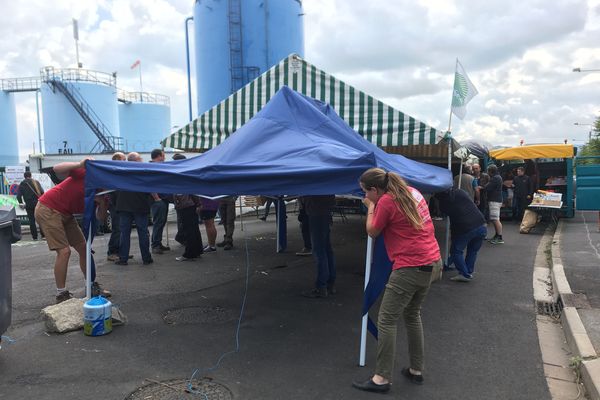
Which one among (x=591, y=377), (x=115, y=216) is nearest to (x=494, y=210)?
(x=591, y=377)

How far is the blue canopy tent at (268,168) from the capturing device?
13.6 ft

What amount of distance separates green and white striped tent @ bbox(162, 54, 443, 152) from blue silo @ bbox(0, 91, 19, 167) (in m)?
30.7

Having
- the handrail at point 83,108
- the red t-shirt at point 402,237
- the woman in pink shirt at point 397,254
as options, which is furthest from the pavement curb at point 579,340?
the handrail at point 83,108

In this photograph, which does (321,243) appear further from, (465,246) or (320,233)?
(465,246)

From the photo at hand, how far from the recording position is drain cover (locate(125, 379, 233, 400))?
3352 mm

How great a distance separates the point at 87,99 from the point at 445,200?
3028 centimetres

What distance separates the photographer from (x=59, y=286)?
5438mm

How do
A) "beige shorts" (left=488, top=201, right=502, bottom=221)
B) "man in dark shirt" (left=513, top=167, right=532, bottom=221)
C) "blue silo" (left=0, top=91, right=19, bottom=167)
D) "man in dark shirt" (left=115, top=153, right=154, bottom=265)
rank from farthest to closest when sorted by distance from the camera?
"blue silo" (left=0, top=91, right=19, bottom=167)
"man in dark shirt" (left=513, top=167, right=532, bottom=221)
"beige shorts" (left=488, top=201, right=502, bottom=221)
"man in dark shirt" (left=115, top=153, right=154, bottom=265)

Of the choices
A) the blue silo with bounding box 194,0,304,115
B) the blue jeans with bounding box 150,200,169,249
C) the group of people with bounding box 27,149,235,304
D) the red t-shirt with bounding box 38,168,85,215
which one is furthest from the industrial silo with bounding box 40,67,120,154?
the red t-shirt with bounding box 38,168,85,215

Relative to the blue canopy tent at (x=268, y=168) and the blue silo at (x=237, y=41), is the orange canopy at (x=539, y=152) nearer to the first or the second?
the blue canopy tent at (x=268, y=168)

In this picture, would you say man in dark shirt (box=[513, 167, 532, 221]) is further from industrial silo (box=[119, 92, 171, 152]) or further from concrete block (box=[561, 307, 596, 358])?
industrial silo (box=[119, 92, 171, 152])

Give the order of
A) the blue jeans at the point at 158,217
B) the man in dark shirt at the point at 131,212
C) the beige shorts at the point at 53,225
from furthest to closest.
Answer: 1. the blue jeans at the point at 158,217
2. the man in dark shirt at the point at 131,212
3. the beige shorts at the point at 53,225

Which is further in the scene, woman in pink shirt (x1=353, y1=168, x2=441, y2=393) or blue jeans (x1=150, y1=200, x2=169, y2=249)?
blue jeans (x1=150, y1=200, x2=169, y2=249)

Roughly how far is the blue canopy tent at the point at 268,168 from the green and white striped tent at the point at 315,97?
2379 mm
